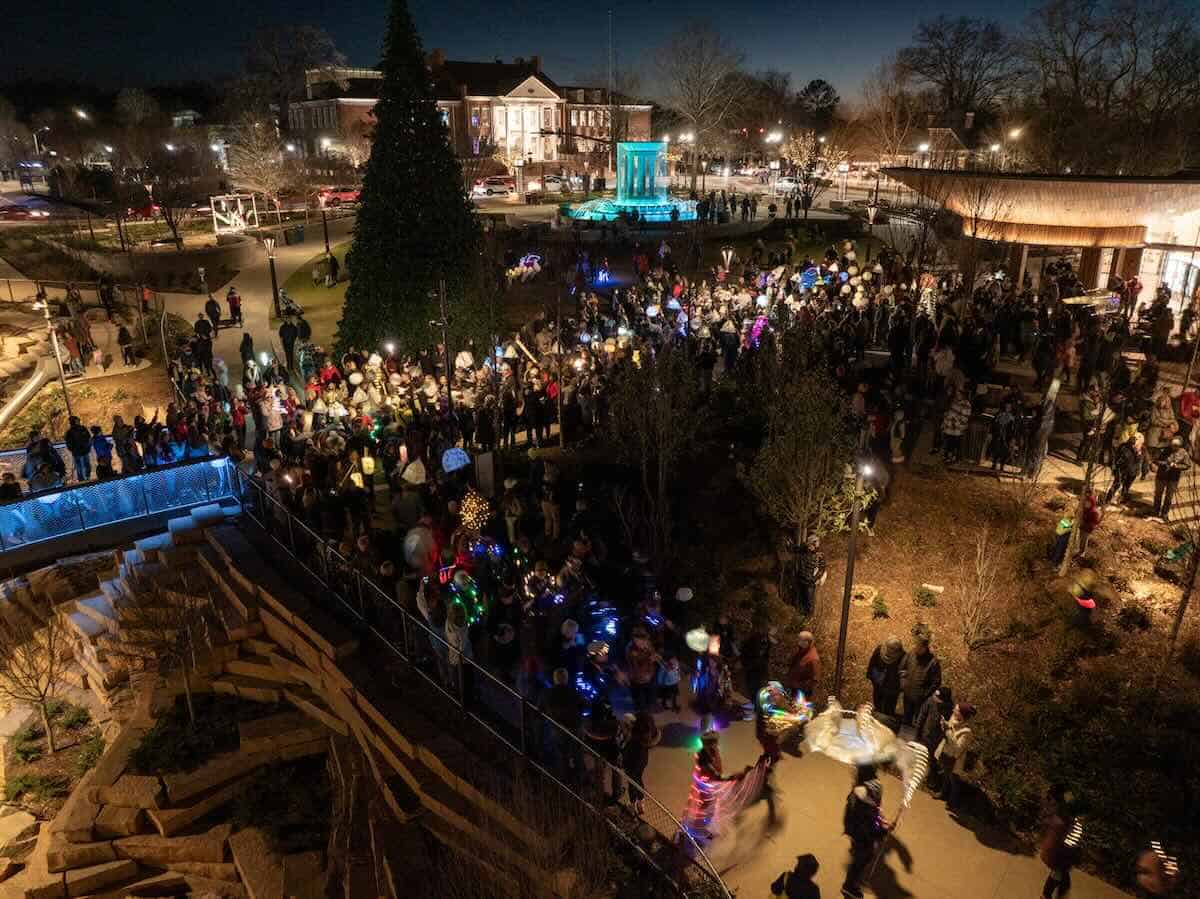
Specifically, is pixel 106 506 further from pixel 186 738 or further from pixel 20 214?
pixel 20 214

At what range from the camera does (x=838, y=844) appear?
8.27 meters

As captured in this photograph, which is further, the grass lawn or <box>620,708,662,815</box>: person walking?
the grass lawn

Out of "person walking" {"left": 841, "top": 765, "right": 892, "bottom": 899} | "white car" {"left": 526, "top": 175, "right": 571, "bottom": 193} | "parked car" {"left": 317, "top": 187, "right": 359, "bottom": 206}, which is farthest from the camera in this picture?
"white car" {"left": 526, "top": 175, "right": 571, "bottom": 193}

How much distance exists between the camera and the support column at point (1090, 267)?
77.9 feet

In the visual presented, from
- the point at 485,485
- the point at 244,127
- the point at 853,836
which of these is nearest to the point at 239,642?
the point at 485,485

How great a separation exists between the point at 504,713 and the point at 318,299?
89.9 feet

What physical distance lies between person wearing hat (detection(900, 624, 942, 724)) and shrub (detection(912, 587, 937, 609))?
10.1ft

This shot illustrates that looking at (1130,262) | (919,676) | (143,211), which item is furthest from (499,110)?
(919,676)

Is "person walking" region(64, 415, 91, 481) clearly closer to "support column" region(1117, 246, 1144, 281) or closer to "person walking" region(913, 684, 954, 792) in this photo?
"person walking" region(913, 684, 954, 792)

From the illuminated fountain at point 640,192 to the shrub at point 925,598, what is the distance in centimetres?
3308

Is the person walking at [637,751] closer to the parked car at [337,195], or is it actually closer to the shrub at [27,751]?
the shrub at [27,751]

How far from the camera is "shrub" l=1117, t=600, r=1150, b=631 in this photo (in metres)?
11.1

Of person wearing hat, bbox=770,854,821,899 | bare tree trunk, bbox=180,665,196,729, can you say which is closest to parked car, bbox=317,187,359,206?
bare tree trunk, bbox=180,665,196,729

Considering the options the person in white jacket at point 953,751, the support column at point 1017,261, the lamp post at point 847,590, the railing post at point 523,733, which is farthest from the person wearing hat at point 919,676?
the support column at point 1017,261
